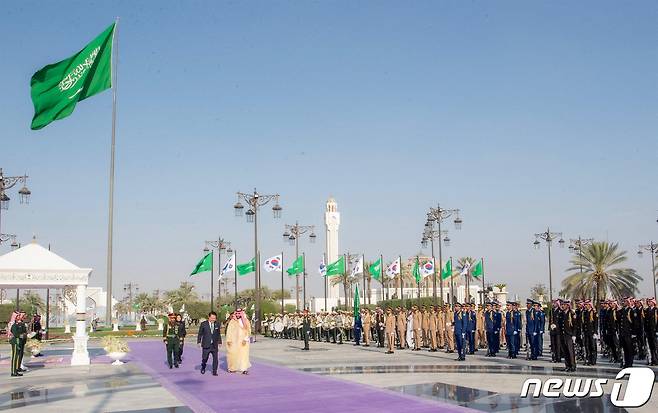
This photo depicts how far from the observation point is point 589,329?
Result: 19.0 meters

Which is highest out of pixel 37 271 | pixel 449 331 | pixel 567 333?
pixel 37 271

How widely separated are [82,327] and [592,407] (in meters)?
17.6

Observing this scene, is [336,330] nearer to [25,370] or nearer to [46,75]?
[25,370]

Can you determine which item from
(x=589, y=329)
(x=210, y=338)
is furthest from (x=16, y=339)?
(x=589, y=329)

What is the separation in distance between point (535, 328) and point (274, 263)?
2669 cm

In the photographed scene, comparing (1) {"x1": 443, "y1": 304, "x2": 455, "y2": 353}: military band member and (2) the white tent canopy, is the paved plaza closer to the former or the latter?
(1) {"x1": 443, "y1": 304, "x2": 455, "y2": 353}: military band member

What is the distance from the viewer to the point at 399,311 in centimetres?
2973

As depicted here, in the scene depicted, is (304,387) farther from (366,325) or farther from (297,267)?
(297,267)

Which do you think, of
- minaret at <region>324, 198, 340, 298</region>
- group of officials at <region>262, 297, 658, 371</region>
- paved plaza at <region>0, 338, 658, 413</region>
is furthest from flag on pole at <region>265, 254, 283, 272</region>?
minaret at <region>324, 198, 340, 298</region>

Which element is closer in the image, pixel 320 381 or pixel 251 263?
pixel 320 381

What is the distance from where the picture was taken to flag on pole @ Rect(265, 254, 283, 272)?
1813 inches

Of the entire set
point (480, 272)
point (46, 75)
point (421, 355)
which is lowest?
point (421, 355)

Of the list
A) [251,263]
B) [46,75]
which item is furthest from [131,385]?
[251,263]

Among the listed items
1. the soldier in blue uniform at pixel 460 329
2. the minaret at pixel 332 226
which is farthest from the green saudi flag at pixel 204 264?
the minaret at pixel 332 226
